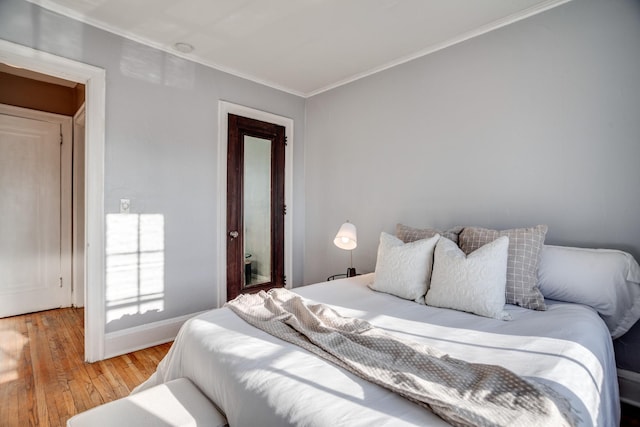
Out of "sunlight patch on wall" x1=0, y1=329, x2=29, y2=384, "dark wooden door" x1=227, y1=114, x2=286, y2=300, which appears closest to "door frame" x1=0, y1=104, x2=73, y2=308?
"sunlight patch on wall" x1=0, y1=329, x2=29, y2=384

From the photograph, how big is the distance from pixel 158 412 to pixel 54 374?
1.78 meters

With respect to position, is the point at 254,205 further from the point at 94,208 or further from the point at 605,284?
the point at 605,284

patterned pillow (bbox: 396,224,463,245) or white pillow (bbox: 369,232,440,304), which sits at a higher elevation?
patterned pillow (bbox: 396,224,463,245)

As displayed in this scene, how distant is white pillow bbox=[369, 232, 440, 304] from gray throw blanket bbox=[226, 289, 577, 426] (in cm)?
67

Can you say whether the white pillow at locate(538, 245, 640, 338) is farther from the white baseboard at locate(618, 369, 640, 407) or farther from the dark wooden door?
the dark wooden door

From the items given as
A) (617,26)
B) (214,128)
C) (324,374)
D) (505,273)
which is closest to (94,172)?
(214,128)

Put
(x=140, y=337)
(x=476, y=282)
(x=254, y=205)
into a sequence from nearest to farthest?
(x=476, y=282) → (x=140, y=337) → (x=254, y=205)

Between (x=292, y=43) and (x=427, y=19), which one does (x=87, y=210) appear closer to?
(x=292, y=43)

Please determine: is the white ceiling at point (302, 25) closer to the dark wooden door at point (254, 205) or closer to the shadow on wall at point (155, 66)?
the shadow on wall at point (155, 66)

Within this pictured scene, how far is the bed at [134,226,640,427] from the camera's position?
3.19 ft

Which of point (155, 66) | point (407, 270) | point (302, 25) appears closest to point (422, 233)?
point (407, 270)

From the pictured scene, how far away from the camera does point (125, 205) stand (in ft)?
8.86

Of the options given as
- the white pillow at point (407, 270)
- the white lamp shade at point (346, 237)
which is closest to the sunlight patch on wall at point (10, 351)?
the white lamp shade at point (346, 237)

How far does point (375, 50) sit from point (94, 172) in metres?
2.54
